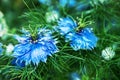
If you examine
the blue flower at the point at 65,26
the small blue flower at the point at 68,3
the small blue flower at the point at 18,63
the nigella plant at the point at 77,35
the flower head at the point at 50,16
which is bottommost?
the small blue flower at the point at 18,63

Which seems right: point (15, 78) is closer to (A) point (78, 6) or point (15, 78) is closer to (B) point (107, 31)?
(B) point (107, 31)

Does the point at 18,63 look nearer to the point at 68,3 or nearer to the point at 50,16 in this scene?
the point at 50,16

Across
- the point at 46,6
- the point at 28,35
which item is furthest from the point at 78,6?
the point at 28,35

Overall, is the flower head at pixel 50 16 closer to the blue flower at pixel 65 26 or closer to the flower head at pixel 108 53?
the blue flower at pixel 65 26

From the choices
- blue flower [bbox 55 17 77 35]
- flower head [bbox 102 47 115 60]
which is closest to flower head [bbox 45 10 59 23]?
blue flower [bbox 55 17 77 35]

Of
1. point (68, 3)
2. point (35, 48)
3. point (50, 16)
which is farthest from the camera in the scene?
point (68, 3)

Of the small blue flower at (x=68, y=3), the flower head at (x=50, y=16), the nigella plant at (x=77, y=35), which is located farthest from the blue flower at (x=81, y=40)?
the small blue flower at (x=68, y=3)

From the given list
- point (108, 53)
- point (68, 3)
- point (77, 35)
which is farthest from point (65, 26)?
point (68, 3)
